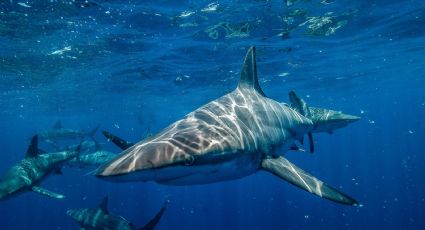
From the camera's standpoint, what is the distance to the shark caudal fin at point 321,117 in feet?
32.5

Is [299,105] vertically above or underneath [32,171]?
above

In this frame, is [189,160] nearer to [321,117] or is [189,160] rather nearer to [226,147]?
[226,147]

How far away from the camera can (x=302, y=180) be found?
4695 mm

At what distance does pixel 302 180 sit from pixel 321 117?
625 centimetres

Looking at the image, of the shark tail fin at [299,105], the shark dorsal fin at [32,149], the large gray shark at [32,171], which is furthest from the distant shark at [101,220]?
the shark tail fin at [299,105]

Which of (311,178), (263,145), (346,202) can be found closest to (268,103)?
(263,145)

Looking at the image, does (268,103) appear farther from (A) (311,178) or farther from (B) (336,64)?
(B) (336,64)

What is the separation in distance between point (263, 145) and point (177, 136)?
1.85 metres

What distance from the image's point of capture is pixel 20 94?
36.2m

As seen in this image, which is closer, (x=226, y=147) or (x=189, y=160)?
(x=189, y=160)

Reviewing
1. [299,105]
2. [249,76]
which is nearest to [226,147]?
[249,76]

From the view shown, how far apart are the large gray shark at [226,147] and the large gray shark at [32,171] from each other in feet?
23.9

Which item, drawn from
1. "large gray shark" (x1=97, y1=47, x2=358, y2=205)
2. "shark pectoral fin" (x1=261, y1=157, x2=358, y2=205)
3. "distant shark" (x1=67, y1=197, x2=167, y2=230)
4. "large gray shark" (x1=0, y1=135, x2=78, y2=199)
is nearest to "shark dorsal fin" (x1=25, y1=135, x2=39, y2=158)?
"large gray shark" (x1=0, y1=135, x2=78, y2=199)

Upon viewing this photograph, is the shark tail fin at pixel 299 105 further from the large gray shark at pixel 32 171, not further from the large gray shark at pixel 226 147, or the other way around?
the large gray shark at pixel 32 171
